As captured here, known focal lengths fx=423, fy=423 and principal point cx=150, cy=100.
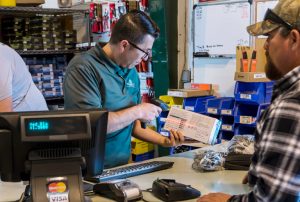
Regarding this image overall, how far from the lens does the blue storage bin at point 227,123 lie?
390 centimetres

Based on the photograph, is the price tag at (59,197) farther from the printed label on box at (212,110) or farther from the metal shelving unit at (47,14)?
the metal shelving unit at (47,14)

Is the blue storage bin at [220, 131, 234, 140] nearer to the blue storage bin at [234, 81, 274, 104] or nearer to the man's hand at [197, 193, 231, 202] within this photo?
the blue storage bin at [234, 81, 274, 104]

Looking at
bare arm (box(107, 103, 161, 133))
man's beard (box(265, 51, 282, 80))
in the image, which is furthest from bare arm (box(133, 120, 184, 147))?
man's beard (box(265, 51, 282, 80))

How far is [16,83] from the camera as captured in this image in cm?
247

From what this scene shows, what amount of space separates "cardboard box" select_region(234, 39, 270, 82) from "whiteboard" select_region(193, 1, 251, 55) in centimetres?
50

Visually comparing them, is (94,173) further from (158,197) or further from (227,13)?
(227,13)

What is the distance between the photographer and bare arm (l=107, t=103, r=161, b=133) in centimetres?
223

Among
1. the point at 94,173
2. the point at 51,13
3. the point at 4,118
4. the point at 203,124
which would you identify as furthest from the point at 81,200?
the point at 51,13

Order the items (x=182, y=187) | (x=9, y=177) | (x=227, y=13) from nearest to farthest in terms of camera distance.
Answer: (x=9, y=177), (x=182, y=187), (x=227, y=13)

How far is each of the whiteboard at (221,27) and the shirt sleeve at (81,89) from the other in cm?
238

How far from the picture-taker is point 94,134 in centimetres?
151

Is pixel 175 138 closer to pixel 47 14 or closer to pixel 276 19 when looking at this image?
pixel 276 19

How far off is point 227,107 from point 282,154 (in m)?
2.71

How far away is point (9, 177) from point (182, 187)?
0.70 meters
